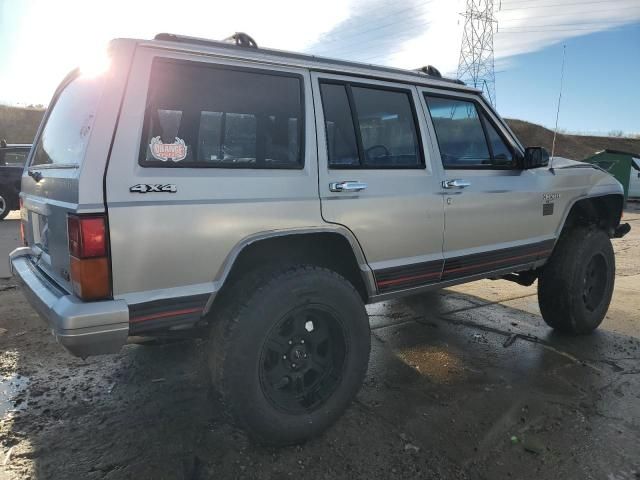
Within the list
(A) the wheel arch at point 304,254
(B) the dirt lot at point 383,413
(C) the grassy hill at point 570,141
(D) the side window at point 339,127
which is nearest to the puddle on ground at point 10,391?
(B) the dirt lot at point 383,413

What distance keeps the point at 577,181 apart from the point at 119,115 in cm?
374

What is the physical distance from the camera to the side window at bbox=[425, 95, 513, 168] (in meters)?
3.40

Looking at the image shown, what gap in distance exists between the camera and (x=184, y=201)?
2.21m

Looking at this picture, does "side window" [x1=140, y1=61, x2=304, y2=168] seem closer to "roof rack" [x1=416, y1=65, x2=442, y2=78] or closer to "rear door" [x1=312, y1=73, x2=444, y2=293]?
"rear door" [x1=312, y1=73, x2=444, y2=293]

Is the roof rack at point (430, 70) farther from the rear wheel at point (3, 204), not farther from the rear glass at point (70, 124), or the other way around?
the rear wheel at point (3, 204)

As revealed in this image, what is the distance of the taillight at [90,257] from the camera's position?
2.03m

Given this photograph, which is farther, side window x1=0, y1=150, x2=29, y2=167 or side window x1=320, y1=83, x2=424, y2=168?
side window x1=0, y1=150, x2=29, y2=167

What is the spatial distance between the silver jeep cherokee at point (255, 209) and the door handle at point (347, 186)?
0.05 feet

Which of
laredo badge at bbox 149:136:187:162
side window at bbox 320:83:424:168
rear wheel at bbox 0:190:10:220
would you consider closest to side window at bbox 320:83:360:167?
side window at bbox 320:83:424:168

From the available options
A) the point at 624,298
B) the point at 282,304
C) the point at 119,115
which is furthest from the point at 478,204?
the point at 624,298

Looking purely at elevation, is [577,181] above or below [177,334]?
above

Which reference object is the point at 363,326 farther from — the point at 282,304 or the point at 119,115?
the point at 119,115

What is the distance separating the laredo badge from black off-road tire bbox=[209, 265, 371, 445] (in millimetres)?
704

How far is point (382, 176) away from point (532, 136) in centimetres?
4747
